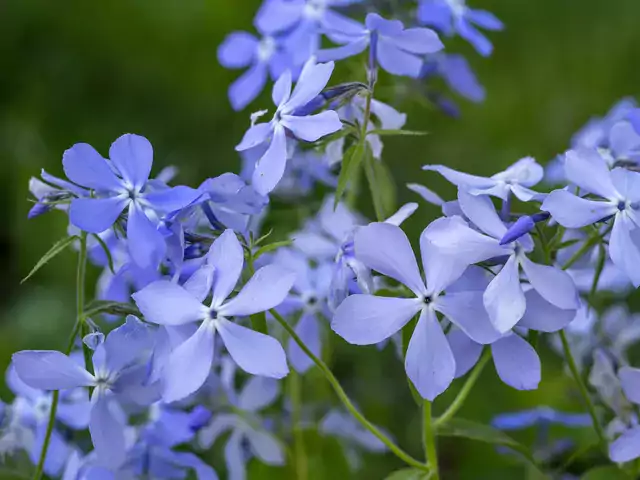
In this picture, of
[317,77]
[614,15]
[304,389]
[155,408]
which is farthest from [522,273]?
[614,15]

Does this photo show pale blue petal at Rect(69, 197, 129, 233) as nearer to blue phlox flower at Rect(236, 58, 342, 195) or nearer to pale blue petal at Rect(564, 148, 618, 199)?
blue phlox flower at Rect(236, 58, 342, 195)

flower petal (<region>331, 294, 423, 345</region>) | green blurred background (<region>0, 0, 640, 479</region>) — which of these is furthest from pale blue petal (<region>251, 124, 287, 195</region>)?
green blurred background (<region>0, 0, 640, 479</region>)

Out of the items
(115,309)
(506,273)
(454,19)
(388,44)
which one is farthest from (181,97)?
(506,273)

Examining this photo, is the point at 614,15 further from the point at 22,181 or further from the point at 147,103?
the point at 22,181

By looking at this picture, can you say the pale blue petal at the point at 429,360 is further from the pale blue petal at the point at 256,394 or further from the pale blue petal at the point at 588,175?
the pale blue petal at the point at 256,394

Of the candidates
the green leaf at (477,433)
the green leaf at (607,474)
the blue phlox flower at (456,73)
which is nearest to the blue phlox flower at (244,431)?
the green leaf at (477,433)
